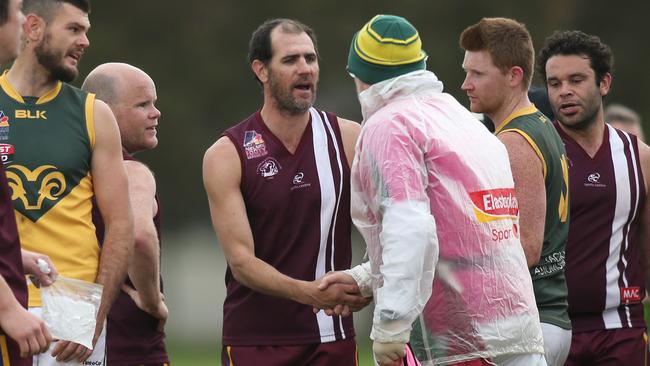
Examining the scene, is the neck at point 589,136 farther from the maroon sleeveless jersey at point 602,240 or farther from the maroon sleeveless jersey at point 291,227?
the maroon sleeveless jersey at point 291,227

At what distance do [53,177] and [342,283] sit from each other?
1.48 metres

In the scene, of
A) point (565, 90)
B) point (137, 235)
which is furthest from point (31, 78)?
point (565, 90)

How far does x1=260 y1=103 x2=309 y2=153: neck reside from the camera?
22.5 ft

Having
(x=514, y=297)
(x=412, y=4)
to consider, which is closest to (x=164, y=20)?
(x=412, y=4)

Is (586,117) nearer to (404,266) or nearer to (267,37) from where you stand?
(267,37)

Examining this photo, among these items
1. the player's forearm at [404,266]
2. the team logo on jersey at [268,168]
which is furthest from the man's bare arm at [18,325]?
the team logo on jersey at [268,168]

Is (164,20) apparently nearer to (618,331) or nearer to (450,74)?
(450,74)

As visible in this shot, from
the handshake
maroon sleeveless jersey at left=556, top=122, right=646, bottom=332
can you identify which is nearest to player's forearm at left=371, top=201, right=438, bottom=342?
the handshake

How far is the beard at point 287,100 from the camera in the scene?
22.5 ft

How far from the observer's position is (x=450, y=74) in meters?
24.4

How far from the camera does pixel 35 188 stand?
19.2 ft

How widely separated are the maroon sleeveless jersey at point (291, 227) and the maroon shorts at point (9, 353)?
1.91m

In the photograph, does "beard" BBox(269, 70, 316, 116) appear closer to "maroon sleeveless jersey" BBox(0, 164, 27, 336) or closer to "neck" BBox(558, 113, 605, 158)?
"neck" BBox(558, 113, 605, 158)

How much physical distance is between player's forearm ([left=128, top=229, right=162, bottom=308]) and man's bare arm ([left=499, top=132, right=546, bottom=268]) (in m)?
1.92
